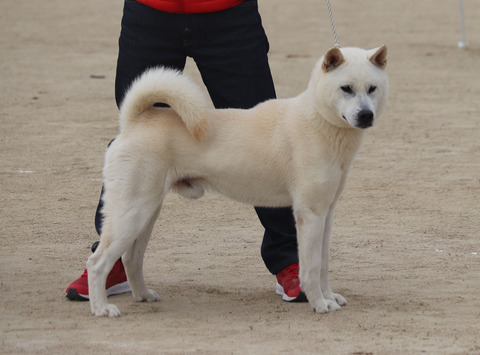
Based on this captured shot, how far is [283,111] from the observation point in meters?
4.89

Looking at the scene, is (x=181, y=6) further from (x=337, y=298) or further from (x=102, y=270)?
(x=337, y=298)

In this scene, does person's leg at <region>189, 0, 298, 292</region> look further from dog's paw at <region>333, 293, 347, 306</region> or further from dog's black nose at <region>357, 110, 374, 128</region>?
dog's black nose at <region>357, 110, 374, 128</region>

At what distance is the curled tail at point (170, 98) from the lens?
4.67 meters

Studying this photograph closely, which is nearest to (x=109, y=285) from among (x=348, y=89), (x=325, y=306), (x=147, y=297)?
(x=147, y=297)

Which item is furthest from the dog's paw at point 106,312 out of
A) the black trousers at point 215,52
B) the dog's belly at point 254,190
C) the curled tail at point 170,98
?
the curled tail at point 170,98

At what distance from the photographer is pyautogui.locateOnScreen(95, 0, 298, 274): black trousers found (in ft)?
16.7

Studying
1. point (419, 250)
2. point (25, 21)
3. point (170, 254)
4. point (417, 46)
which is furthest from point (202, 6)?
point (25, 21)

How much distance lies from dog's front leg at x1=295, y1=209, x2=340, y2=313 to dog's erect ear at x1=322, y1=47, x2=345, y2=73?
29.0 inches

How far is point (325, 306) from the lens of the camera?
192 inches

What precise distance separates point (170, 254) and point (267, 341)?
1.88 metres

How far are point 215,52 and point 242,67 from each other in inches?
7.0

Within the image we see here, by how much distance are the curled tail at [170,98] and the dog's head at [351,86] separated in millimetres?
617

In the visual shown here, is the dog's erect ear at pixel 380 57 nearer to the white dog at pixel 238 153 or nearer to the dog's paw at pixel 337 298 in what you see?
the white dog at pixel 238 153

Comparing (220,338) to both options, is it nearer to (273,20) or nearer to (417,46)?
(417,46)
